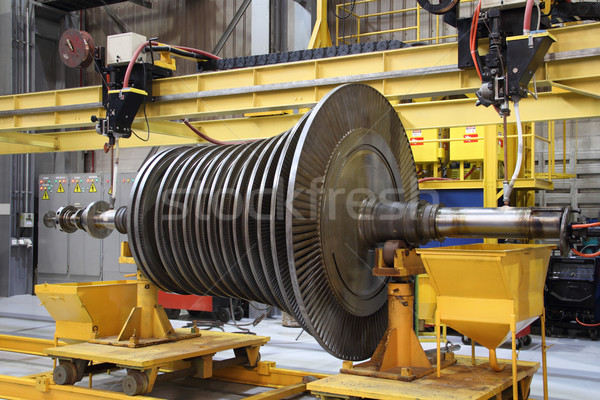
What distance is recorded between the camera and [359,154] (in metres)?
3.98

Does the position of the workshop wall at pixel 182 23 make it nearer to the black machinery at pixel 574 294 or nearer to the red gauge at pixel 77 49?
the red gauge at pixel 77 49

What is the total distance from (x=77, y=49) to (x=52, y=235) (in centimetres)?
642

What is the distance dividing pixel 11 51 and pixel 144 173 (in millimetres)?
8742

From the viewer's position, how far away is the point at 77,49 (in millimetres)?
6211

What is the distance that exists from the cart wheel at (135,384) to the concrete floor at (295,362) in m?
0.82

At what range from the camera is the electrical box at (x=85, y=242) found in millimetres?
11273

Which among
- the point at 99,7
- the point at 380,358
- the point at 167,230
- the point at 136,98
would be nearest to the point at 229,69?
the point at 136,98

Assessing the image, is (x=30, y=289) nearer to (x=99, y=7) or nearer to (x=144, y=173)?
(x=99, y=7)

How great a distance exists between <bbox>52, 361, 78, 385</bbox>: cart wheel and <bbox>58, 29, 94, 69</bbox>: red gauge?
2.96 meters

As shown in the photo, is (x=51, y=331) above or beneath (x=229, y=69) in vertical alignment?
beneath

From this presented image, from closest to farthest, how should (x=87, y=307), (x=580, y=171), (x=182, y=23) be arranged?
(x=87, y=307) → (x=580, y=171) → (x=182, y=23)

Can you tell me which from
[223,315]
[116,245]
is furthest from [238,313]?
[116,245]

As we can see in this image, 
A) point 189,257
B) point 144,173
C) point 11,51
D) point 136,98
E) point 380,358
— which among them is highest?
point 11,51

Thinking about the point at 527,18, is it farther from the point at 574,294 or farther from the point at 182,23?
the point at 182,23
